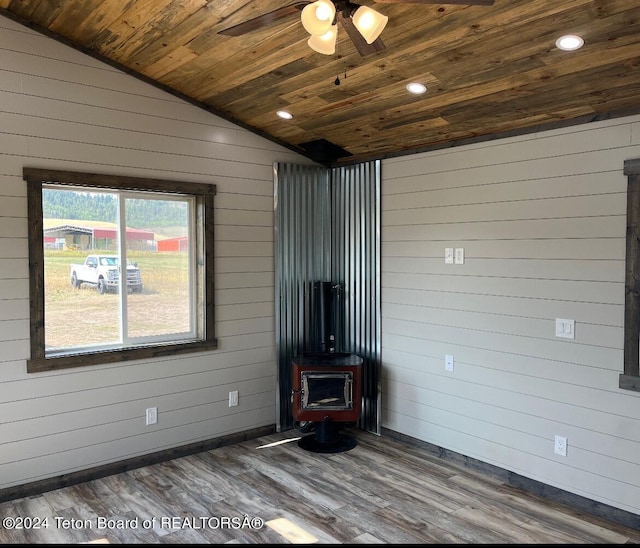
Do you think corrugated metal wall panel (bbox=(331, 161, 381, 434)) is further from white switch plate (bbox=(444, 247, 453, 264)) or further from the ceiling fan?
the ceiling fan

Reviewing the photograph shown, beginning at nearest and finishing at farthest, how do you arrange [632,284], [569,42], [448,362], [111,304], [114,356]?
[569,42] → [632,284] → [114,356] → [111,304] → [448,362]

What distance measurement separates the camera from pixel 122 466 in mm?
3816

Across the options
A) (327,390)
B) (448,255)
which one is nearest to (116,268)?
(327,390)

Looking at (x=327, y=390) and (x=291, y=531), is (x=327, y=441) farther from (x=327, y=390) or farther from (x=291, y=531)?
(x=291, y=531)

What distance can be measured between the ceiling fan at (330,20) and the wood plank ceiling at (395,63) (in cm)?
44

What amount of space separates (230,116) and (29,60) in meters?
1.46

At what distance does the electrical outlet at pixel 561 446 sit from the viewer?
333 centimetres

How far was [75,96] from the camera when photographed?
358 centimetres

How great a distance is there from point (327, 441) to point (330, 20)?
10.7ft

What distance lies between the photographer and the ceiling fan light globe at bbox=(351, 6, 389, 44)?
2107mm

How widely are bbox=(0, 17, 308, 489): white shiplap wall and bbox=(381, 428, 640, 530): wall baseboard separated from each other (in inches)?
56.5

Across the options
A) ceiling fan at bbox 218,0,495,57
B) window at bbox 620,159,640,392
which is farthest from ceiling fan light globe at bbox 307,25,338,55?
window at bbox 620,159,640,392

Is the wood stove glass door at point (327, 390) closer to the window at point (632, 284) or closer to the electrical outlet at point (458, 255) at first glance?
the electrical outlet at point (458, 255)

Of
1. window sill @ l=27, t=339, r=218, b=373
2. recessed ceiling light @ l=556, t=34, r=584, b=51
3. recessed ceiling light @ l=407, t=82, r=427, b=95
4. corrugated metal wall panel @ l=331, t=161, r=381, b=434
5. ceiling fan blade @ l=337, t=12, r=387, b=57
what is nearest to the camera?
ceiling fan blade @ l=337, t=12, r=387, b=57
